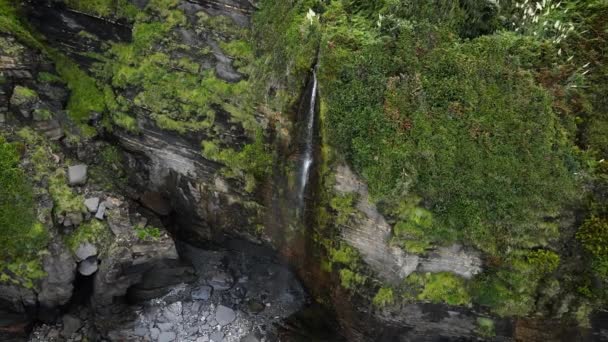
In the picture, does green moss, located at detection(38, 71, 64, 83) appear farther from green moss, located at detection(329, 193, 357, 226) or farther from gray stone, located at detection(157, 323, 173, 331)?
green moss, located at detection(329, 193, 357, 226)

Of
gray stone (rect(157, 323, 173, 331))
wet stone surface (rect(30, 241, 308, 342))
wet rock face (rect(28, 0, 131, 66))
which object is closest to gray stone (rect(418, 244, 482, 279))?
A: wet stone surface (rect(30, 241, 308, 342))

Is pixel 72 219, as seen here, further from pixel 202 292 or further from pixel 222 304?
pixel 222 304

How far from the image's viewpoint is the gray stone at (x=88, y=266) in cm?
1543

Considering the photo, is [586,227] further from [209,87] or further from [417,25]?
A: [209,87]

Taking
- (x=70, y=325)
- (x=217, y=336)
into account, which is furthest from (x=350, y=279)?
(x=70, y=325)

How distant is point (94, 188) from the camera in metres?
16.4

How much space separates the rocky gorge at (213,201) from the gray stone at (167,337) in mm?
78

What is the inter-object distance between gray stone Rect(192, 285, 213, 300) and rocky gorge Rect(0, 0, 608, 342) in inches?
1.8

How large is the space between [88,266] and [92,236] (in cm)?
109

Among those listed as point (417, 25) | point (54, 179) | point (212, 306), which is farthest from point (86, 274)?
point (417, 25)

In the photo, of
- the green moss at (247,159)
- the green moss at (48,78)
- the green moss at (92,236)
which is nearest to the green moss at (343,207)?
the green moss at (247,159)

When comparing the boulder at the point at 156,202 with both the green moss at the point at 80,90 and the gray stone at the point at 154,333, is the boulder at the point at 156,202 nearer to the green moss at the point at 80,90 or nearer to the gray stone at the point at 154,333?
the green moss at the point at 80,90

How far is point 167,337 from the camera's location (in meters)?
15.9

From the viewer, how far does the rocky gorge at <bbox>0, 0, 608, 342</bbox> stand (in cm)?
1313
